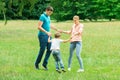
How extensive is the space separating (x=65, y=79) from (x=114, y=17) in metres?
63.5

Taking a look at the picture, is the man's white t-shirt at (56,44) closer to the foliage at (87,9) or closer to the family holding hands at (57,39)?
the family holding hands at (57,39)

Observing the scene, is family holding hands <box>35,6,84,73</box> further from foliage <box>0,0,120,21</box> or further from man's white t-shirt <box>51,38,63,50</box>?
foliage <box>0,0,120,21</box>

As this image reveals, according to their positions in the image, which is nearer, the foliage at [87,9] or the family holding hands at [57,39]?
the family holding hands at [57,39]

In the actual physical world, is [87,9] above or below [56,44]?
below

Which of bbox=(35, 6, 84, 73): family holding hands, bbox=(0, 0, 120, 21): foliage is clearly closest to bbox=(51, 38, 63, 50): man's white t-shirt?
bbox=(35, 6, 84, 73): family holding hands

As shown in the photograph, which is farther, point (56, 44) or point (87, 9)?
point (87, 9)

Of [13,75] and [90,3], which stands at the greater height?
[13,75]

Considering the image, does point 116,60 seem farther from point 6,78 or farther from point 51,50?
point 6,78

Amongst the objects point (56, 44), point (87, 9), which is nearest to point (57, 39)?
point (56, 44)

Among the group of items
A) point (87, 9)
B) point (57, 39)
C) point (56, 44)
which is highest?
point (57, 39)

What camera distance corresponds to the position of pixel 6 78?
433 inches

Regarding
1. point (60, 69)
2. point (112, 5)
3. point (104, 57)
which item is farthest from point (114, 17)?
point (60, 69)

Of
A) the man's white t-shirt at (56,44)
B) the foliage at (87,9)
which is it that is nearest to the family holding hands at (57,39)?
the man's white t-shirt at (56,44)

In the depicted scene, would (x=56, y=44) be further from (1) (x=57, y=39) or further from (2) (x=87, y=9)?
(2) (x=87, y=9)
